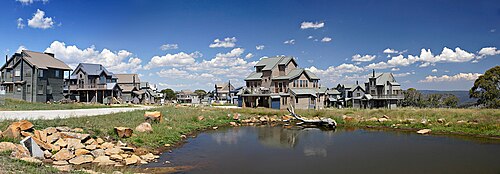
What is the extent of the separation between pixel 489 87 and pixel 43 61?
7202cm

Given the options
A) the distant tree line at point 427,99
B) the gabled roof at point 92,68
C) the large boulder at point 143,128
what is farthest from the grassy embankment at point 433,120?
the distant tree line at point 427,99

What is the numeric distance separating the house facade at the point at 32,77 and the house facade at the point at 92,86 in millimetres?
5882

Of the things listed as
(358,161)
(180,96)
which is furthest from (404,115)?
(180,96)

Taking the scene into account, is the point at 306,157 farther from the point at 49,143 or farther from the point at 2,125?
the point at 2,125

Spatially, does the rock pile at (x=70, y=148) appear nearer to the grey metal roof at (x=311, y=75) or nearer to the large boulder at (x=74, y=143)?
the large boulder at (x=74, y=143)

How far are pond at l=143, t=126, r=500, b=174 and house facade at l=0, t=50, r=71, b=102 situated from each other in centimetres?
3372

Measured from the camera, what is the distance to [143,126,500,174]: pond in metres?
15.6

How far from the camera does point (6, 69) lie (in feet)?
162

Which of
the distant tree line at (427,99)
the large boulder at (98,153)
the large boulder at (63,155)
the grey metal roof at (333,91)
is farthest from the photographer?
the grey metal roof at (333,91)

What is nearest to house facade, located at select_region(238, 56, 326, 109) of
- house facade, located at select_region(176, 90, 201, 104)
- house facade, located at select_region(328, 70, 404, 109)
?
house facade, located at select_region(328, 70, 404, 109)

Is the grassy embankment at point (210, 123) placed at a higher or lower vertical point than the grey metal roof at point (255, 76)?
lower

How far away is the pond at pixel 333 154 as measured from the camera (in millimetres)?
15555

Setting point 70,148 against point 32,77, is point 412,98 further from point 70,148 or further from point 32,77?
point 70,148

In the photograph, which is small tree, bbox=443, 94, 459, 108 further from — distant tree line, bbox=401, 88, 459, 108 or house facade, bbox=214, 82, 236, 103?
house facade, bbox=214, 82, 236, 103
